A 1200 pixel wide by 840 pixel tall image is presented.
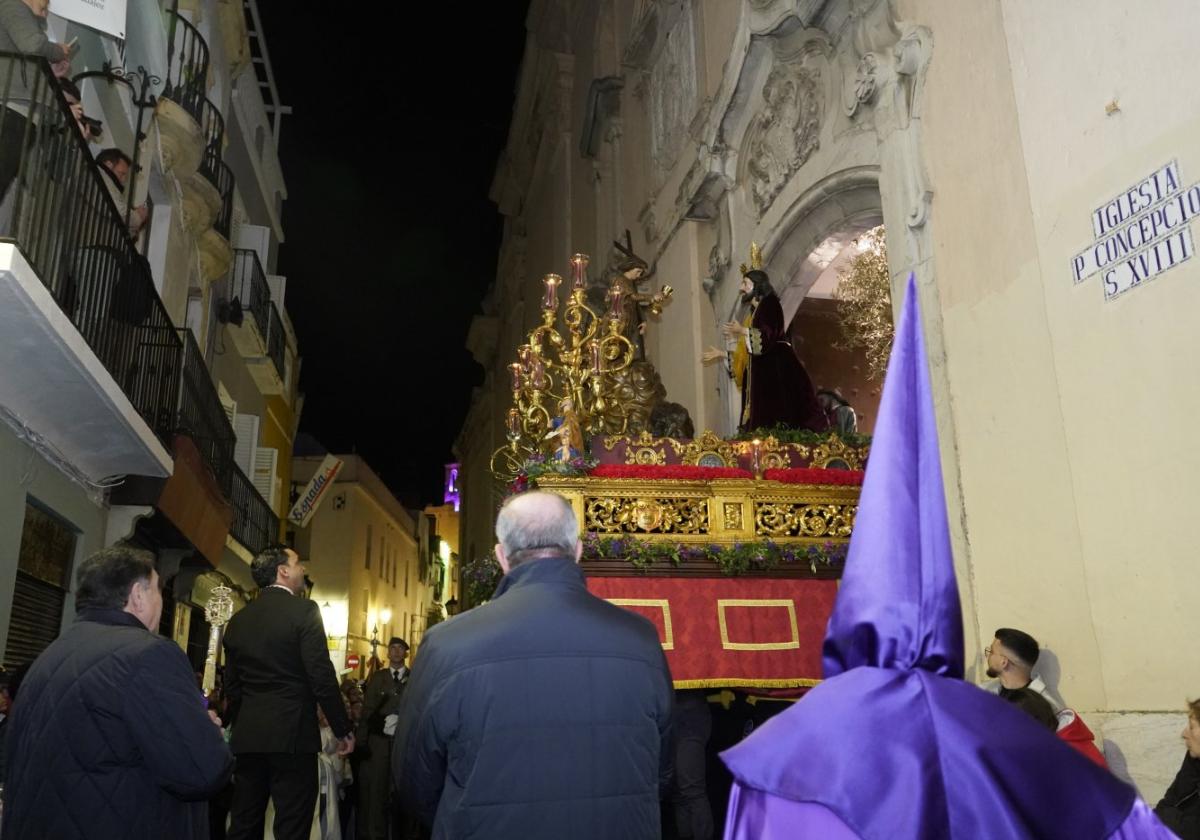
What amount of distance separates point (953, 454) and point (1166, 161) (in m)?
2.29

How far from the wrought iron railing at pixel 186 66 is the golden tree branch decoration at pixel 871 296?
7.97m

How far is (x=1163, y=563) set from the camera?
456cm

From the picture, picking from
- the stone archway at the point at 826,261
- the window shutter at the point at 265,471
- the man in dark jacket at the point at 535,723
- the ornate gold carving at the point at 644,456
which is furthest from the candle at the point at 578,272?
the window shutter at the point at 265,471

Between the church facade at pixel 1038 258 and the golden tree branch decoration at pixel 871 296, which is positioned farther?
the golden tree branch decoration at pixel 871 296

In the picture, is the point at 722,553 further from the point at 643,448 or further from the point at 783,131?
the point at 783,131

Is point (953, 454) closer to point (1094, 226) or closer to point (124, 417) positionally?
point (1094, 226)

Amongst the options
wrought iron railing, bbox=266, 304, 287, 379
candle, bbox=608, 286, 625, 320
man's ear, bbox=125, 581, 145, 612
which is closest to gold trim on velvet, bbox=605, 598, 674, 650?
candle, bbox=608, 286, 625, 320

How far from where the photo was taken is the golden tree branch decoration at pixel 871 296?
37.4 ft

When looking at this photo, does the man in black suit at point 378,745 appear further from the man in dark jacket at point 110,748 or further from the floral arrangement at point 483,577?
the man in dark jacket at point 110,748

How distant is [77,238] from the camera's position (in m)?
6.89

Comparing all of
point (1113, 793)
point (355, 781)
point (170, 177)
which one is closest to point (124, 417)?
point (355, 781)

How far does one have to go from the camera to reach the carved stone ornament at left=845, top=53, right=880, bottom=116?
7695 millimetres

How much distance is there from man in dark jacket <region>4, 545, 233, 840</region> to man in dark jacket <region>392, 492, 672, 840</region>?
2.34ft

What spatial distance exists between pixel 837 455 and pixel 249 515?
11.8 m
